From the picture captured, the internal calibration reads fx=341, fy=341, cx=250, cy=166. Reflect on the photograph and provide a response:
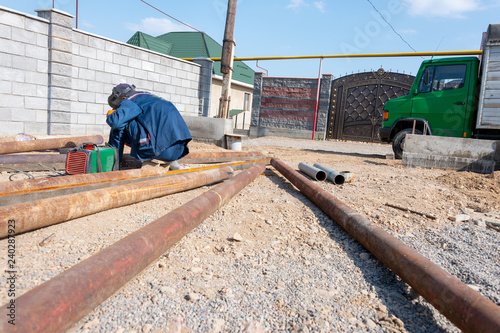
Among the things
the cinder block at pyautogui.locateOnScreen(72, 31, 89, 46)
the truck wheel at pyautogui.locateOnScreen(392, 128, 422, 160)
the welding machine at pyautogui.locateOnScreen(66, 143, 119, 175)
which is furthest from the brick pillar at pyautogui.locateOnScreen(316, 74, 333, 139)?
the welding machine at pyautogui.locateOnScreen(66, 143, 119, 175)

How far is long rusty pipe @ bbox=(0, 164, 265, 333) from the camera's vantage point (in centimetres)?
128

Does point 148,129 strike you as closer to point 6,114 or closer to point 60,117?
point 6,114

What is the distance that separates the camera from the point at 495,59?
7.21 meters

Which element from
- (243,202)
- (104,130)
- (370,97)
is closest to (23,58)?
(104,130)

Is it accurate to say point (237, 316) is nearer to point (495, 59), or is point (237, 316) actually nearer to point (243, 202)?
point (243, 202)

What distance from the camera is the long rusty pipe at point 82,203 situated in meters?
2.30

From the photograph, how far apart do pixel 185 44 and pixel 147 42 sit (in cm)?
263

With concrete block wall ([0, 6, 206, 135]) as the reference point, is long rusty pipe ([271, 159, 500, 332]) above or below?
below

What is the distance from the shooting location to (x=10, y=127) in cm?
730

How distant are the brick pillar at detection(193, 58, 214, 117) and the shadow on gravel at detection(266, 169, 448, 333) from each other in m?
9.94

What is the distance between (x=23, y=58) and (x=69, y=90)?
1.13 m

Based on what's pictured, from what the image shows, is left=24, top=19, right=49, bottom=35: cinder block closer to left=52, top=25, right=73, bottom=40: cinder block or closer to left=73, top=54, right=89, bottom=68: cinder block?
left=52, top=25, right=73, bottom=40: cinder block

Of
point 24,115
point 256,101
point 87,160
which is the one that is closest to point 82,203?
point 87,160

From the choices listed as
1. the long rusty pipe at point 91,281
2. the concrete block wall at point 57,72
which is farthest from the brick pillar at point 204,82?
the long rusty pipe at point 91,281
